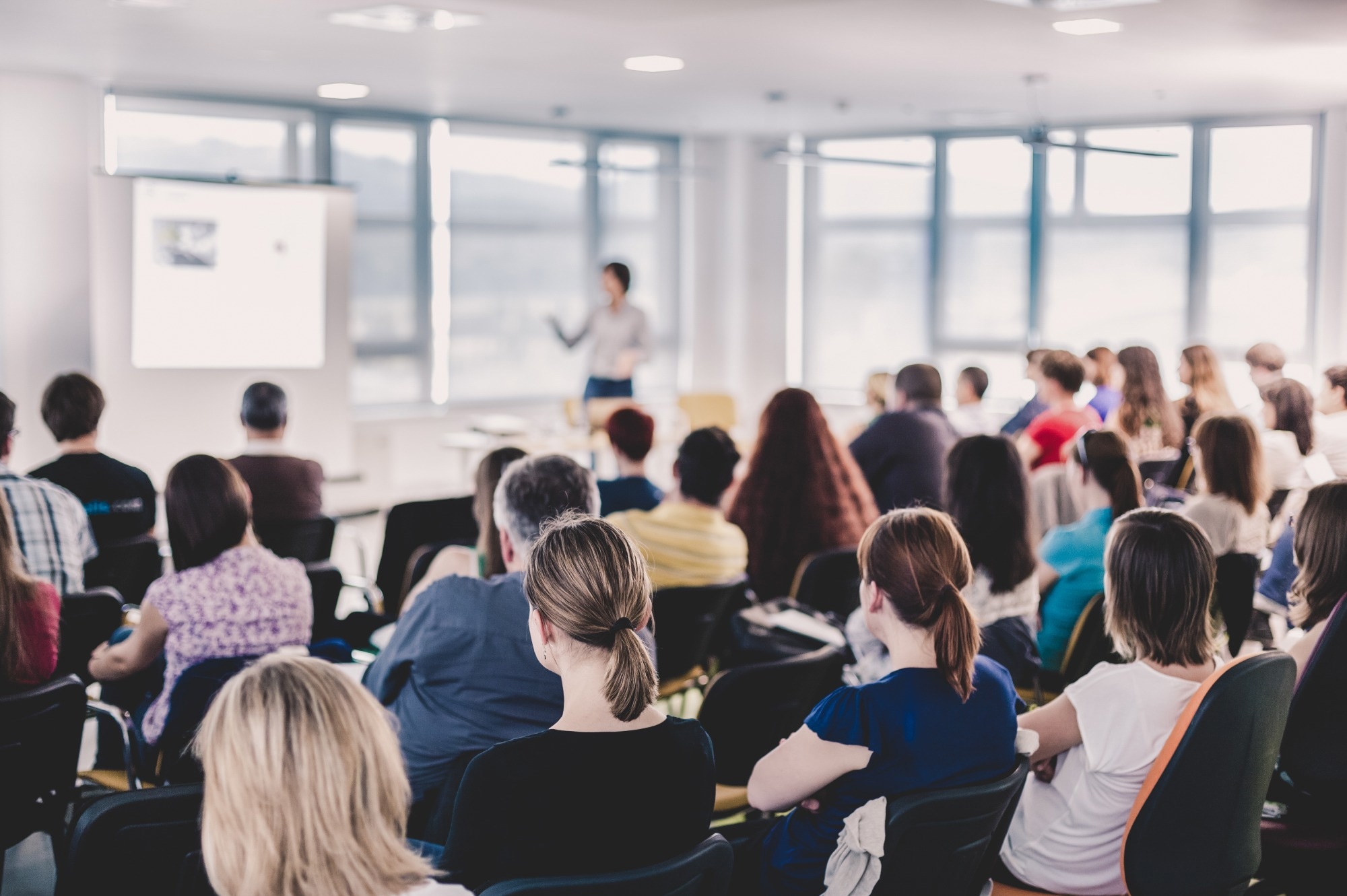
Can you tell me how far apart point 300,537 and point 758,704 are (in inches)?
94.5

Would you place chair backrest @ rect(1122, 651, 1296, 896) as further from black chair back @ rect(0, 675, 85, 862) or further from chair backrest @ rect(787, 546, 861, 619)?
black chair back @ rect(0, 675, 85, 862)

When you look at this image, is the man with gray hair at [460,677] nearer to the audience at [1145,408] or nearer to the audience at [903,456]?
the audience at [903,456]

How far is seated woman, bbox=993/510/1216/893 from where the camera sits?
2.52 metres

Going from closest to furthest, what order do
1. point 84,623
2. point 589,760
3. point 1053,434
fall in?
point 589,760 < point 84,623 < point 1053,434

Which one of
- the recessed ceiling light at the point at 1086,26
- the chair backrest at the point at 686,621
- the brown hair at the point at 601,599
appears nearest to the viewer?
the brown hair at the point at 601,599

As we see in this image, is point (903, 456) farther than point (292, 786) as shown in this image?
Yes

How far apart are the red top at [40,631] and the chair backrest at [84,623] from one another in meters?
0.50

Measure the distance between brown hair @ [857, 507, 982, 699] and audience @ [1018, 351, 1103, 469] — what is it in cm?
389

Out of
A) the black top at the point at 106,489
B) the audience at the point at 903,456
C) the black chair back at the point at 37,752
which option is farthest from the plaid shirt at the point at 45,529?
the audience at the point at 903,456

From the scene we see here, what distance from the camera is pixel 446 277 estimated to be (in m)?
10.5

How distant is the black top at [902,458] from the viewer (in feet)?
17.9

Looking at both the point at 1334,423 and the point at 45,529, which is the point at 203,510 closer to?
the point at 45,529

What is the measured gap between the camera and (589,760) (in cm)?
184

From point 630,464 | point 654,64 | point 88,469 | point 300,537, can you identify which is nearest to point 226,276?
point 654,64
